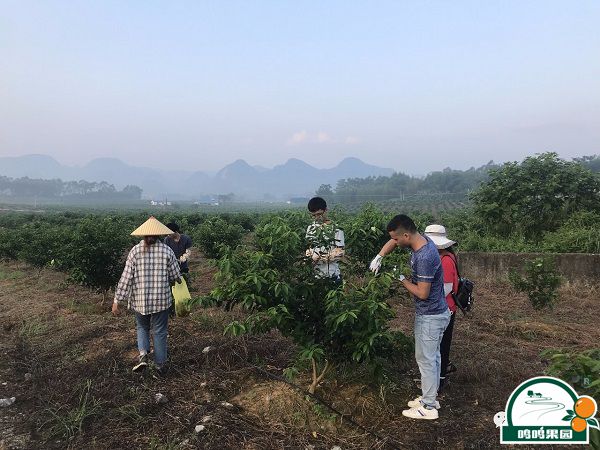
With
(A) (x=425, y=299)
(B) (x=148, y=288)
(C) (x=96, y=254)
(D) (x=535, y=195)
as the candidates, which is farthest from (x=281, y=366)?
(D) (x=535, y=195)

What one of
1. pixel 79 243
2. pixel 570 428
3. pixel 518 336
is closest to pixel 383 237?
pixel 570 428

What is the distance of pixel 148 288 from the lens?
4.54 m

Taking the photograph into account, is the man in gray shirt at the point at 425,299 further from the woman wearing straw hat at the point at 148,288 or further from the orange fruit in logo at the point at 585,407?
the woman wearing straw hat at the point at 148,288

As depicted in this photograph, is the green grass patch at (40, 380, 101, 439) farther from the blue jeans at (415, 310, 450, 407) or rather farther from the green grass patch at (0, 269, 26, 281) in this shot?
the green grass patch at (0, 269, 26, 281)

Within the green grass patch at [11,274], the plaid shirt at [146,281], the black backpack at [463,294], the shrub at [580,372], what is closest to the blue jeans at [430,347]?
the black backpack at [463,294]

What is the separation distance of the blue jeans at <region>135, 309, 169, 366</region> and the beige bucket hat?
2.99 m

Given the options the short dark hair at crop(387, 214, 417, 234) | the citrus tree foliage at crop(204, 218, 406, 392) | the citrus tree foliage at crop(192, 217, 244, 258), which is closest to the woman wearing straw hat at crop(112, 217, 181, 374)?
the citrus tree foliage at crop(204, 218, 406, 392)

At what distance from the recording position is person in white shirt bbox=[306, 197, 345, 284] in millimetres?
3756

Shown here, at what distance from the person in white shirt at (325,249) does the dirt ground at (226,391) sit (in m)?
1.03

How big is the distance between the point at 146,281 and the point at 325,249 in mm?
2098

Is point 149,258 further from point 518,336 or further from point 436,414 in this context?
point 518,336

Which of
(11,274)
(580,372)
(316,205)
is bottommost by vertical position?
(11,274)

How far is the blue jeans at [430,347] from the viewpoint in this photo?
3508mm

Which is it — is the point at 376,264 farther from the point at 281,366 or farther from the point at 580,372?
the point at 281,366
